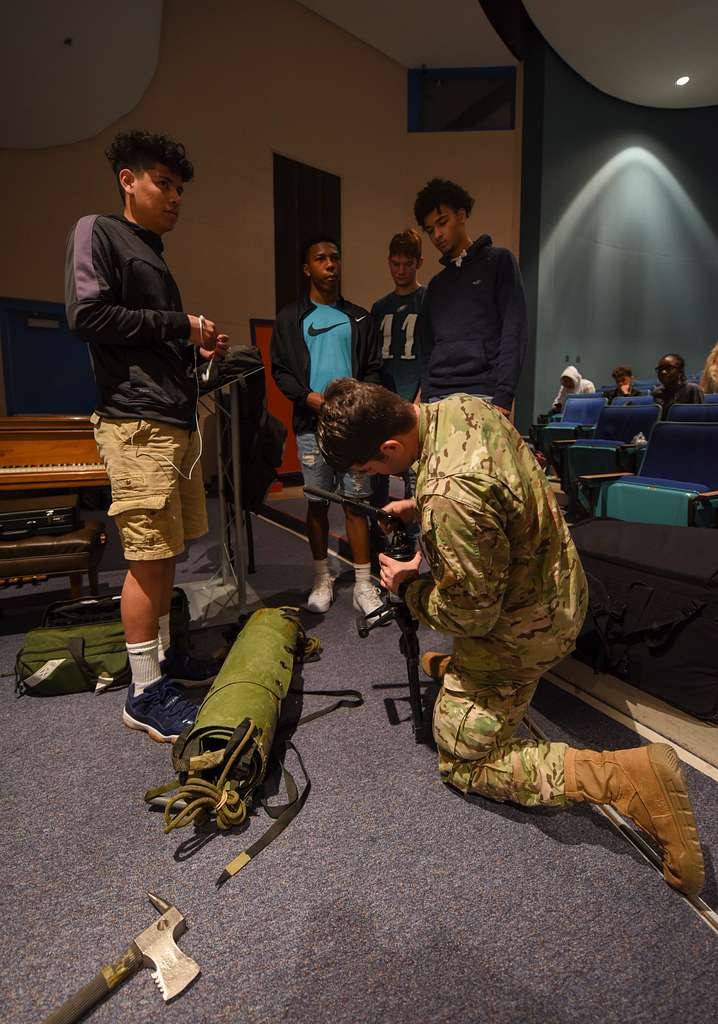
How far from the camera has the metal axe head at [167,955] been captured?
0.97 m

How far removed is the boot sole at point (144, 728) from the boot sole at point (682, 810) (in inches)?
51.5

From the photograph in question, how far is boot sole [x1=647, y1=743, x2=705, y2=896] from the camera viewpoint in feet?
3.56

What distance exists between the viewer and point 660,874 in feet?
3.84

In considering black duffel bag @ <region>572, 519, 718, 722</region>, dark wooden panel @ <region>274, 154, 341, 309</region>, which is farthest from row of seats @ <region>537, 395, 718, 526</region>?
dark wooden panel @ <region>274, 154, 341, 309</region>

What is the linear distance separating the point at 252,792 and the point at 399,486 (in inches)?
199

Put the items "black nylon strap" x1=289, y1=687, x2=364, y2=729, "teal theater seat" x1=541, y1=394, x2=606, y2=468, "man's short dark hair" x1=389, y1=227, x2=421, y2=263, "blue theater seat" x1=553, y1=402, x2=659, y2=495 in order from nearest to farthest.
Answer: "black nylon strap" x1=289, y1=687, x2=364, y2=729, "man's short dark hair" x1=389, y1=227, x2=421, y2=263, "blue theater seat" x1=553, y1=402, x2=659, y2=495, "teal theater seat" x1=541, y1=394, x2=606, y2=468

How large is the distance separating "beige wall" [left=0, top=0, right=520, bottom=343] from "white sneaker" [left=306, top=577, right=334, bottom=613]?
15.0 ft

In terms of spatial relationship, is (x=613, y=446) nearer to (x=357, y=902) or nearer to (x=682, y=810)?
(x=682, y=810)

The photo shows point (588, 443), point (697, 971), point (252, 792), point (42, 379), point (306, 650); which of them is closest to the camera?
point (697, 971)

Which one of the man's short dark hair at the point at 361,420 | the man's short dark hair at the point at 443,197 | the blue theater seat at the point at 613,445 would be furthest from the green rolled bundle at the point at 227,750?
the blue theater seat at the point at 613,445

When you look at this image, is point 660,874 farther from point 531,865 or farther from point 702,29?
point 702,29

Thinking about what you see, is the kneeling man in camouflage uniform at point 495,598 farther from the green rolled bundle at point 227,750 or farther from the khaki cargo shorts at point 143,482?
the khaki cargo shorts at point 143,482

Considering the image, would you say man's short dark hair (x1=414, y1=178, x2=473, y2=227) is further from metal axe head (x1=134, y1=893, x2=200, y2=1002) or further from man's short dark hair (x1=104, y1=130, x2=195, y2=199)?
metal axe head (x1=134, y1=893, x2=200, y2=1002)

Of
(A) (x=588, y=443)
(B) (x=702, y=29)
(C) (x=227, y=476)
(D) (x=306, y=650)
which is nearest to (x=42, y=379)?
(C) (x=227, y=476)
